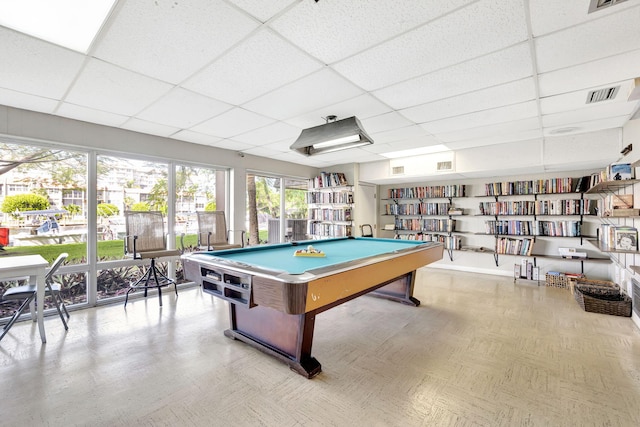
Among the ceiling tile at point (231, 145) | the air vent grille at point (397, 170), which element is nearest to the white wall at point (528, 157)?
the air vent grille at point (397, 170)

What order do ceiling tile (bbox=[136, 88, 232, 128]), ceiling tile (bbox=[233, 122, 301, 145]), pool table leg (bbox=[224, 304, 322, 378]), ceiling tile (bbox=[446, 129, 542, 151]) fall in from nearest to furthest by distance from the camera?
pool table leg (bbox=[224, 304, 322, 378]) < ceiling tile (bbox=[136, 88, 232, 128]) < ceiling tile (bbox=[233, 122, 301, 145]) < ceiling tile (bbox=[446, 129, 542, 151])

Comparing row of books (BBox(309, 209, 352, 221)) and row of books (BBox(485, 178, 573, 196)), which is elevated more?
row of books (BBox(485, 178, 573, 196))

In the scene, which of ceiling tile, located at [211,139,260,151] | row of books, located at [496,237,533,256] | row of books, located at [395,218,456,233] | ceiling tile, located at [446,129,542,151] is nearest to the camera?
ceiling tile, located at [446,129,542,151]

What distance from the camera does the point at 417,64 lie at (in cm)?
225

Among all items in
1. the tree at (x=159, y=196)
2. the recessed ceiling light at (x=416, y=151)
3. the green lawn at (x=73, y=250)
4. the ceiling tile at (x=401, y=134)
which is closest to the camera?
the green lawn at (x=73, y=250)

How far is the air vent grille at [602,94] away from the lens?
2.69 meters

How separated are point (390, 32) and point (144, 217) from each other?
12.4ft

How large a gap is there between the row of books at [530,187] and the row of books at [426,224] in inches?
36.5

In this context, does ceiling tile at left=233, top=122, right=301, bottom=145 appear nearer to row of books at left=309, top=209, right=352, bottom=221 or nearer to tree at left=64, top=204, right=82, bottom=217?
tree at left=64, top=204, right=82, bottom=217

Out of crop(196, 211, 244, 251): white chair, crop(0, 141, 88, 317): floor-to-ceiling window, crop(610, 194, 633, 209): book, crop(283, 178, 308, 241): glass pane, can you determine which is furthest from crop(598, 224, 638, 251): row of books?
crop(0, 141, 88, 317): floor-to-ceiling window

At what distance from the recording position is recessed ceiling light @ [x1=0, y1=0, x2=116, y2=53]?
159cm

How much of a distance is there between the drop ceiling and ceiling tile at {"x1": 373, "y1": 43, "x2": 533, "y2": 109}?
0.05 ft

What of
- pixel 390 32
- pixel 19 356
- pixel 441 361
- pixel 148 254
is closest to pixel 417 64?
pixel 390 32

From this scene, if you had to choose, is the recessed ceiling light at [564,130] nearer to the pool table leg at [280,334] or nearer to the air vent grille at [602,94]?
the air vent grille at [602,94]
